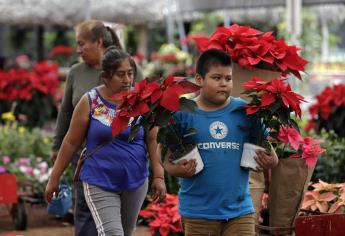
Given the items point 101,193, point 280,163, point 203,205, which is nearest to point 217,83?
point 203,205

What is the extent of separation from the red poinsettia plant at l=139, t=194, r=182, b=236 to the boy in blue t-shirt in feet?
6.83

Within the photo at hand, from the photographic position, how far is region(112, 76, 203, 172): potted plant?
15.9 feet

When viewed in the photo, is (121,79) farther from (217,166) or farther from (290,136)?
(290,136)

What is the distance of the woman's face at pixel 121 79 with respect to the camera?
5.51m

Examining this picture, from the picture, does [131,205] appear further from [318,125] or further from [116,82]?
[318,125]

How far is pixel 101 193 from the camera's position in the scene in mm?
5414

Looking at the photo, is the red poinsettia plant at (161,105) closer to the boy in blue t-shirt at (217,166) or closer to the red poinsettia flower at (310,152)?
the boy in blue t-shirt at (217,166)

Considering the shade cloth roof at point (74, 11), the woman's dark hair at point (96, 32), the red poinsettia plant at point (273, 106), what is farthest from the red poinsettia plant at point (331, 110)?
the shade cloth roof at point (74, 11)

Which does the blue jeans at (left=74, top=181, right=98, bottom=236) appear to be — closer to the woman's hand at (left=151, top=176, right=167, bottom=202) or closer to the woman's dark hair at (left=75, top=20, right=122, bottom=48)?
the woman's hand at (left=151, top=176, right=167, bottom=202)

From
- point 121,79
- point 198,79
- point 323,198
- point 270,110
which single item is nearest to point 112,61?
point 121,79

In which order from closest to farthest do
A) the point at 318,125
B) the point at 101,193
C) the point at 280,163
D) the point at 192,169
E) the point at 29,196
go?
the point at 192,169
the point at 101,193
the point at 280,163
the point at 29,196
the point at 318,125

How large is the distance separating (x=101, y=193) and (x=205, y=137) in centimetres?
80

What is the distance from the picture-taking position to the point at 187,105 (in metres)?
4.83

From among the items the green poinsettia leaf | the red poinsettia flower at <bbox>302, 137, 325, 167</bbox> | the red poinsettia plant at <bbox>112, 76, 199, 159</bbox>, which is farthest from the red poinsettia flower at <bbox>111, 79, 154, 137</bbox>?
the red poinsettia flower at <bbox>302, 137, 325, 167</bbox>
